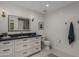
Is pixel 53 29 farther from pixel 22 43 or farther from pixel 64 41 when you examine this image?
pixel 22 43

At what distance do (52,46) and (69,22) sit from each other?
1.65 m

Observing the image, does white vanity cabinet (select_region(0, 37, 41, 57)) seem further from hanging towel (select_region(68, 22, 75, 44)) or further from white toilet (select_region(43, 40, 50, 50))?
hanging towel (select_region(68, 22, 75, 44))

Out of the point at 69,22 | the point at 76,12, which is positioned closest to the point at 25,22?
the point at 69,22

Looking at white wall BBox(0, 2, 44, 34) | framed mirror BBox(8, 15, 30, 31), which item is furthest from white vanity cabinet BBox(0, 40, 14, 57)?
framed mirror BBox(8, 15, 30, 31)

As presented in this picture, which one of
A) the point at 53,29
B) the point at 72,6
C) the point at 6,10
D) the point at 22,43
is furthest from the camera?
the point at 53,29

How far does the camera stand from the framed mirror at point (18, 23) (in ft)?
9.28

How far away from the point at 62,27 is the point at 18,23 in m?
2.04

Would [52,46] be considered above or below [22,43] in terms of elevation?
below

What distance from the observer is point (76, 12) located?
2.76 m

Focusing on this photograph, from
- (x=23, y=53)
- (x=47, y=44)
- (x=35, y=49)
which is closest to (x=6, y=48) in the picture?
(x=23, y=53)

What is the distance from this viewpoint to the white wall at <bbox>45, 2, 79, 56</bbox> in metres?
2.78

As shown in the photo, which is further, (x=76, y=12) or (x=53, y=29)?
(x=53, y=29)

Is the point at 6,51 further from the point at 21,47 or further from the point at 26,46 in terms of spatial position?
the point at 26,46

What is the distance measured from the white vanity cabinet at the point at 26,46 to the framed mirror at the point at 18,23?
769 millimetres
